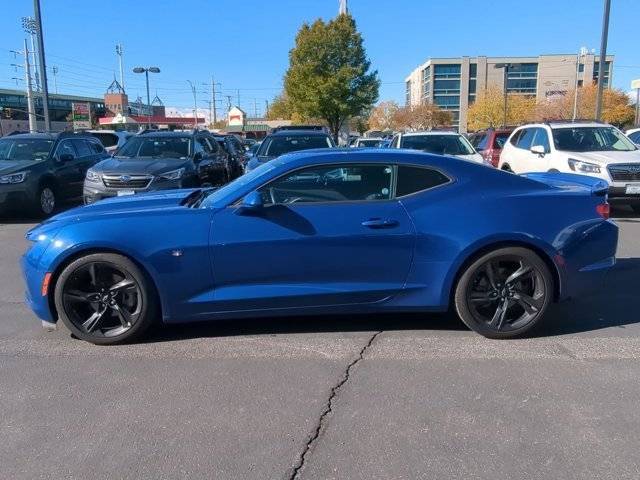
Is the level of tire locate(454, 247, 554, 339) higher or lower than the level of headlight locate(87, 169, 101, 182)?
lower

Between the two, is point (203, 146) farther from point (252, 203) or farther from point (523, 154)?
point (252, 203)

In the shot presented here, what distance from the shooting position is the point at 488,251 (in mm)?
4629

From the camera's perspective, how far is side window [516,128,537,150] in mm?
12516

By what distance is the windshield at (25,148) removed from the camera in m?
11.9

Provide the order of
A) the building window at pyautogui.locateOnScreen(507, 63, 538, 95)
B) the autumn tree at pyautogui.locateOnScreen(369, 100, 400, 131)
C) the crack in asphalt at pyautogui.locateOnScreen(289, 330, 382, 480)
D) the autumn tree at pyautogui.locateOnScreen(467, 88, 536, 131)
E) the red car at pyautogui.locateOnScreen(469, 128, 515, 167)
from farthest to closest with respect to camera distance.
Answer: the building window at pyautogui.locateOnScreen(507, 63, 538, 95) → the autumn tree at pyautogui.locateOnScreen(369, 100, 400, 131) → the autumn tree at pyautogui.locateOnScreen(467, 88, 536, 131) → the red car at pyautogui.locateOnScreen(469, 128, 515, 167) → the crack in asphalt at pyautogui.locateOnScreen(289, 330, 382, 480)

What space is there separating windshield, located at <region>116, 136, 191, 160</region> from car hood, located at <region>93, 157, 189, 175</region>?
46 centimetres

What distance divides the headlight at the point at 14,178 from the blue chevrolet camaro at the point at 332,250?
7.18 metres

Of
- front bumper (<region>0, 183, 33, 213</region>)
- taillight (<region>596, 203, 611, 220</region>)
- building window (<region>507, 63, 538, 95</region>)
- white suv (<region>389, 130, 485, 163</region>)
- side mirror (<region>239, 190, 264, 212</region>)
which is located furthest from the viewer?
building window (<region>507, 63, 538, 95</region>)

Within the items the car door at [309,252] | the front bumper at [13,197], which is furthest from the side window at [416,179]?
the front bumper at [13,197]

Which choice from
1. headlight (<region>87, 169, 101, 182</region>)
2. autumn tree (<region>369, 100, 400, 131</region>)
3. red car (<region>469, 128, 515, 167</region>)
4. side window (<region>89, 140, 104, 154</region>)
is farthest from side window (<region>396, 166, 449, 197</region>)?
autumn tree (<region>369, 100, 400, 131</region>)

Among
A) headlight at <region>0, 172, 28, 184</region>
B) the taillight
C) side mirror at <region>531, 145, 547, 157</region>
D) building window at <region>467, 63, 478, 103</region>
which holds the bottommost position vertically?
headlight at <region>0, 172, 28, 184</region>

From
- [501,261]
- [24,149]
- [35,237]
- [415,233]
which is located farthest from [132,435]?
[24,149]

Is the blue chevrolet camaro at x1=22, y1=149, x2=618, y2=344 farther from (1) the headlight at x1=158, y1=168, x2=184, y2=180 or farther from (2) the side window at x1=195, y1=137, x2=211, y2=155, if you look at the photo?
(2) the side window at x1=195, y1=137, x2=211, y2=155

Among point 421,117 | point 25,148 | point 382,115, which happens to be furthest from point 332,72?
point 382,115
